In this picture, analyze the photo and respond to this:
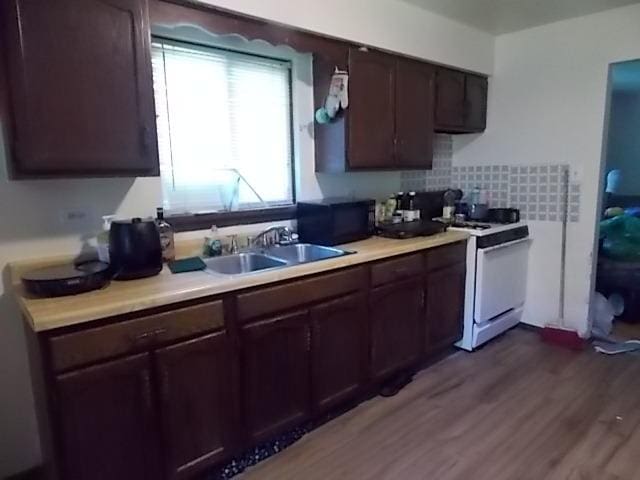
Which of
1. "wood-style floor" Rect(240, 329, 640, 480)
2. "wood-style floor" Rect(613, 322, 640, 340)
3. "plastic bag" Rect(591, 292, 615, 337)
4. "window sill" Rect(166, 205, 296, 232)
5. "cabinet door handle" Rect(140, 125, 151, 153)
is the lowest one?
"wood-style floor" Rect(240, 329, 640, 480)

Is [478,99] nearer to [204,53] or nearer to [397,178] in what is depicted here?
[397,178]

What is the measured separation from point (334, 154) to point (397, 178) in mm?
912

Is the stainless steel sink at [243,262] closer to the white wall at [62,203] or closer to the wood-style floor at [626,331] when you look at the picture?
the white wall at [62,203]

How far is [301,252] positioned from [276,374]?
2.61 feet

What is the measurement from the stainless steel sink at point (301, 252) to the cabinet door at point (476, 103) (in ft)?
5.94

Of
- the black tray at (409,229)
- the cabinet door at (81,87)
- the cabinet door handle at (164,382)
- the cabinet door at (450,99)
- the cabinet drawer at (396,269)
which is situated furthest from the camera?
the cabinet door at (450,99)

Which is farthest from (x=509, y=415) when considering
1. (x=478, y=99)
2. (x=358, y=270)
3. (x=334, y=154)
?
(x=478, y=99)

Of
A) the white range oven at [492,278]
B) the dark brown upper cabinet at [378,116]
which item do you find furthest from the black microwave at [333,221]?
the white range oven at [492,278]

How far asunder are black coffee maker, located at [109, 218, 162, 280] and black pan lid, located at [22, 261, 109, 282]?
57 millimetres

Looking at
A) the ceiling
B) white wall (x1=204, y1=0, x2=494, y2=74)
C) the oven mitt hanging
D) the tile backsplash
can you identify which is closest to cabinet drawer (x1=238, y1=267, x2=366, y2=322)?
the oven mitt hanging

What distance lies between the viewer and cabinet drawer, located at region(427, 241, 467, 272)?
2.78 metres

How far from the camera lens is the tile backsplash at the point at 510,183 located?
132 inches

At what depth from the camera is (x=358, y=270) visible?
2311 mm

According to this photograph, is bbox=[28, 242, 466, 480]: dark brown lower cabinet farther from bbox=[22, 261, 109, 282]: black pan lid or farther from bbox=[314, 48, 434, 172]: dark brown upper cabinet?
bbox=[314, 48, 434, 172]: dark brown upper cabinet
